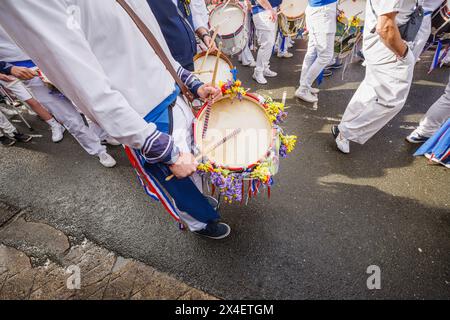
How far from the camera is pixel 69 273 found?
2.14 metres

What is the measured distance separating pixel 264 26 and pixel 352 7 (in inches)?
52.8

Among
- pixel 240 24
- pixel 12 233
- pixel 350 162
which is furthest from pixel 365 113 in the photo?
pixel 12 233

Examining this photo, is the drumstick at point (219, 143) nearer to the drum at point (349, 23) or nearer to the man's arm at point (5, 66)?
the man's arm at point (5, 66)

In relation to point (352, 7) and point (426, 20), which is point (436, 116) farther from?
point (352, 7)

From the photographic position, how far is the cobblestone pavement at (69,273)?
1.97 metres

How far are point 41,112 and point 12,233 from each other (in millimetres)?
1884

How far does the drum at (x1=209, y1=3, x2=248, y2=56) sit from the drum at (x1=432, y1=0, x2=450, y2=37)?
7.39ft

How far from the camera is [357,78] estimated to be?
4.29 metres

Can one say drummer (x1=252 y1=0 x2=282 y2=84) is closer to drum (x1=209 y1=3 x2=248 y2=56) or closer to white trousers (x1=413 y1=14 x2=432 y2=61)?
drum (x1=209 y1=3 x2=248 y2=56)

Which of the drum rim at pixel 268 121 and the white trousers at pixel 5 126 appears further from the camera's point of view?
the white trousers at pixel 5 126

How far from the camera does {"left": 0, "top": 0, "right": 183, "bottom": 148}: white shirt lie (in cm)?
89

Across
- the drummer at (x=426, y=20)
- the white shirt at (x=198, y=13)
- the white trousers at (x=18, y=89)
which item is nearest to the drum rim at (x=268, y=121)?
the white shirt at (x=198, y=13)

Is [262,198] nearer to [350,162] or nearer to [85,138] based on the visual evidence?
[350,162]

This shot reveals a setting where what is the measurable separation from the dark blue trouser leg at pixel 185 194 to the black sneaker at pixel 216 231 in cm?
24
